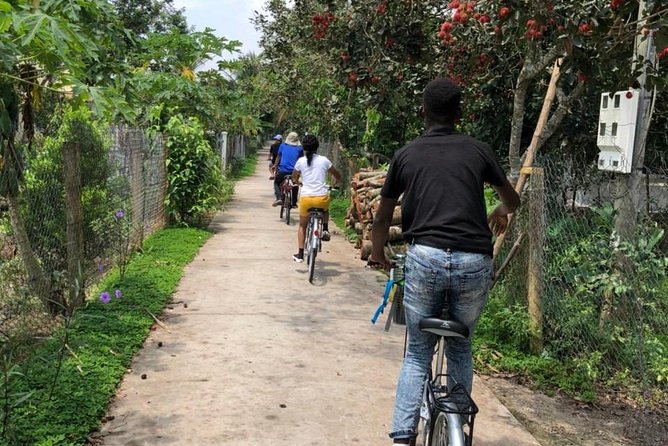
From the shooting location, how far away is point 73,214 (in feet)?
19.6

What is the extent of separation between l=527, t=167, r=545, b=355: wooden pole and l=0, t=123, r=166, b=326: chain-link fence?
3599 mm

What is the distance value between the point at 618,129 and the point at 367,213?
5490mm

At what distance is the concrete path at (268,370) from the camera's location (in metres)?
4.03

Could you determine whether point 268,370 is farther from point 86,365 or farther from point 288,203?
point 288,203

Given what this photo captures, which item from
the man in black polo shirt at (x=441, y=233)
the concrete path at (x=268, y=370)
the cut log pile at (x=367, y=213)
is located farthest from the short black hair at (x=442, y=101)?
the cut log pile at (x=367, y=213)

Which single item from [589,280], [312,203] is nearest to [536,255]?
[589,280]

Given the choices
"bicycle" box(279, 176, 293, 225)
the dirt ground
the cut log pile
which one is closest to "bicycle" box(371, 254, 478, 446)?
the dirt ground

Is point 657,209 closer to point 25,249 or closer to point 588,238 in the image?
point 588,238

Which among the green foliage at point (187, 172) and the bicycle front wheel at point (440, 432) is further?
the green foliage at point (187, 172)

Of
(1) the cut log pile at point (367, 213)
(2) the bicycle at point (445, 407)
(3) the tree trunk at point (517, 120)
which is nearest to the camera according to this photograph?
(2) the bicycle at point (445, 407)

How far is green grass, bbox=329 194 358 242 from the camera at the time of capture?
40.3ft

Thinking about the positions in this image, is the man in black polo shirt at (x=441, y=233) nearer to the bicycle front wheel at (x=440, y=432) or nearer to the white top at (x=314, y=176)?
the bicycle front wheel at (x=440, y=432)

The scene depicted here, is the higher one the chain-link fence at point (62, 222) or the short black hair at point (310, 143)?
the short black hair at point (310, 143)

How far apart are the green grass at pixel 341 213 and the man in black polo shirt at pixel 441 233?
8.54 m
